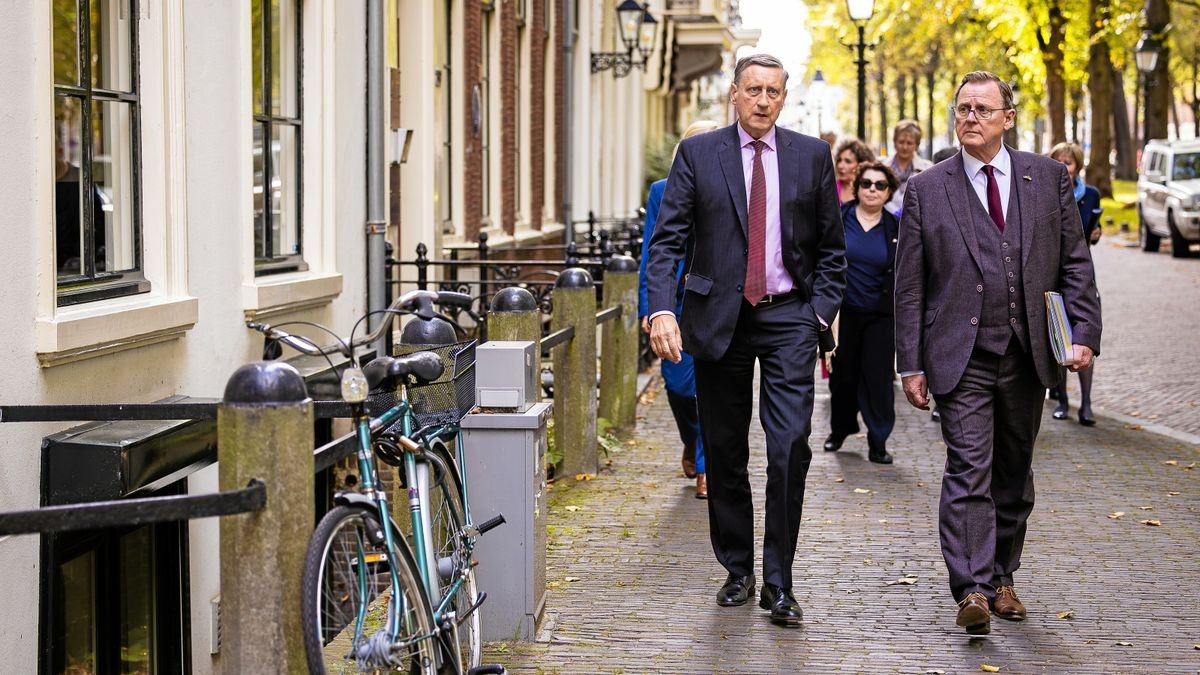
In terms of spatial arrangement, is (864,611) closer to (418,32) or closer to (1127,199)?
(418,32)

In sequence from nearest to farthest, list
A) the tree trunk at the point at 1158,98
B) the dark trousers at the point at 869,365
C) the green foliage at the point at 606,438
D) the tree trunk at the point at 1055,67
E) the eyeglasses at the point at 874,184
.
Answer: the eyeglasses at the point at 874,184 < the dark trousers at the point at 869,365 < the green foliage at the point at 606,438 < the tree trunk at the point at 1055,67 < the tree trunk at the point at 1158,98

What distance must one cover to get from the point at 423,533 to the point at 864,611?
2.38 meters

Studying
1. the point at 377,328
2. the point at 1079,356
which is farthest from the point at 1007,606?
the point at 377,328

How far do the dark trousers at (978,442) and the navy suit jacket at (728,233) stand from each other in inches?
23.1

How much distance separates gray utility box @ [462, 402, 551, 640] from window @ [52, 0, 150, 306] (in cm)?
174

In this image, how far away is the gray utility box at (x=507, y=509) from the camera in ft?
18.2

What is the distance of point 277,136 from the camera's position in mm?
8867

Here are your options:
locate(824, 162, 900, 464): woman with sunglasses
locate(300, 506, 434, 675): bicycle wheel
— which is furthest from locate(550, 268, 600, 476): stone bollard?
locate(300, 506, 434, 675): bicycle wheel

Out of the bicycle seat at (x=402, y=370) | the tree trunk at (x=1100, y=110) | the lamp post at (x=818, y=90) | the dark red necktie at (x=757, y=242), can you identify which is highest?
the lamp post at (x=818, y=90)

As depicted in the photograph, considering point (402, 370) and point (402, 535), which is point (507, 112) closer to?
point (402, 370)

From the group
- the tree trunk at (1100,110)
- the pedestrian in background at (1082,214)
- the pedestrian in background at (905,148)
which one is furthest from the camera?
the tree trunk at (1100,110)

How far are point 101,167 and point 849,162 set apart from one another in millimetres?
4984

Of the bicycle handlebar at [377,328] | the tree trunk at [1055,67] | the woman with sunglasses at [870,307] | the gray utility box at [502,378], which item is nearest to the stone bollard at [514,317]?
the gray utility box at [502,378]

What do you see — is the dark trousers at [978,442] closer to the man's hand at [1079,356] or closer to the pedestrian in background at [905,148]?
the man's hand at [1079,356]
